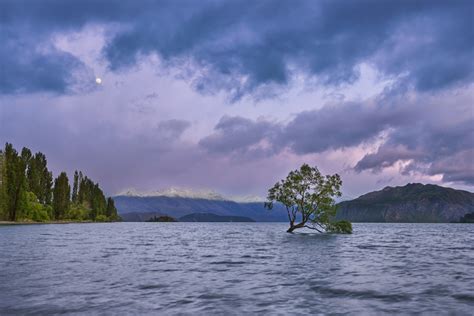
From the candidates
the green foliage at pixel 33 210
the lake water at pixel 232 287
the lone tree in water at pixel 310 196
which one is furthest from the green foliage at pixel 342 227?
the green foliage at pixel 33 210

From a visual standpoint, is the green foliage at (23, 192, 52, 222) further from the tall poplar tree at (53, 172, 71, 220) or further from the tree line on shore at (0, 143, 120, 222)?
the tall poplar tree at (53, 172, 71, 220)

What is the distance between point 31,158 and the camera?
587 ft

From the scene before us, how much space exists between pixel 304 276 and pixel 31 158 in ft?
585

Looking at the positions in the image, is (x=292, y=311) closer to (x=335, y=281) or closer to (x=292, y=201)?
(x=335, y=281)

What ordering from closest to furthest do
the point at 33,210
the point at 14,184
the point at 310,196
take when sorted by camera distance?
1. the point at 310,196
2. the point at 14,184
3. the point at 33,210

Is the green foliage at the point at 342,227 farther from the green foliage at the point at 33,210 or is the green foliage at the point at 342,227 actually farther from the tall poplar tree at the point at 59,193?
the tall poplar tree at the point at 59,193

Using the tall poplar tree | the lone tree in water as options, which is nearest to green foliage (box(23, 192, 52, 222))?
the tall poplar tree

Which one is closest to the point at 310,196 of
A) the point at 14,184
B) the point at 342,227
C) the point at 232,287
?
the point at 342,227

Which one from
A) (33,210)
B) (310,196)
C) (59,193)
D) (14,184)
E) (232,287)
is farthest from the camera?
(59,193)

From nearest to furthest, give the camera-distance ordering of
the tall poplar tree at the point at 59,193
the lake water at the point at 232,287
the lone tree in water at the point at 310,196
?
the lake water at the point at 232,287 < the lone tree in water at the point at 310,196 < the tall poplar tree at the point at 59,193

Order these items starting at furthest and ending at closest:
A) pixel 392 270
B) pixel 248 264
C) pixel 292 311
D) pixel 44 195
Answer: pixel 44 195 < pixel 248 264 < pixel 392 270 < pixel 292 311

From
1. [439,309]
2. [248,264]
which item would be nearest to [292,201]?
[248,264]

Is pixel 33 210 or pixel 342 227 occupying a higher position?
pixel 33 210

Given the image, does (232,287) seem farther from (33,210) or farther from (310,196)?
(33,210)
